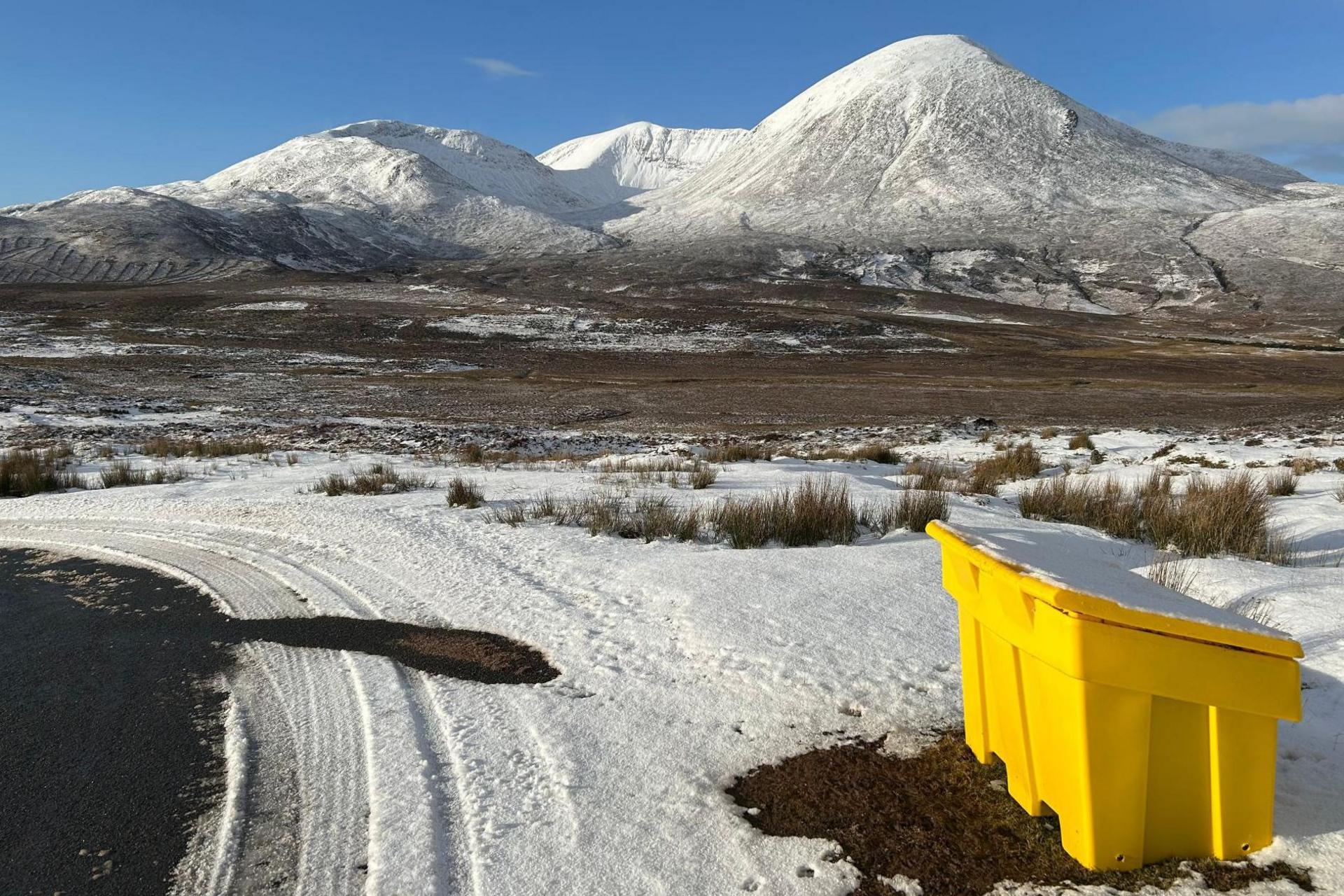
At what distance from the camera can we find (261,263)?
86812 mm

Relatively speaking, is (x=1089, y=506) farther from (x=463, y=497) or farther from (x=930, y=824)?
(x=463, y=497)

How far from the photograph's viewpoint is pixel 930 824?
8.92 ft

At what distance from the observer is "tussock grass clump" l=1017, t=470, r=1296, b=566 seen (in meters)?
5.74

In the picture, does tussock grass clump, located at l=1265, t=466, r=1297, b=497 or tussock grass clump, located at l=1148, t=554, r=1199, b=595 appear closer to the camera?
tussock grass clump, located at l=1148, t=554, r=1199, b=595

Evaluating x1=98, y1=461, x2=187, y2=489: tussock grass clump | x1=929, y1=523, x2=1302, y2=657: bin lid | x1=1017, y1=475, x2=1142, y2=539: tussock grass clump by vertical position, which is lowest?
x1=1017, y1=475, x2=1142, y2=539: tussock grass clump

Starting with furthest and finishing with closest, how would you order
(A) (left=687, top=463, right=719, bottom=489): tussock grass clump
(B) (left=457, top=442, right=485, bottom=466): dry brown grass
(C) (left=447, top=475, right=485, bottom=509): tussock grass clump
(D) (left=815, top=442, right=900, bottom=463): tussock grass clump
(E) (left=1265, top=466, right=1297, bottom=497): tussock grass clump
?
(D) (left=815, top=442, right=900, bottom=463): tussock grass clump
(B) (left=457, top=442, right=485, bottom=466): dry brown grass
(A) (left=687, top=463, right=719, bottom=489): tussock grass clump
(E) (left=1265, top=466, right=1297, bottom=497): tussock grass clump
(C) (left=447, top=475, right=485, bottom=509): tussock grass clump

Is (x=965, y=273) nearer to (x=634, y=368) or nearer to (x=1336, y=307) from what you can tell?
(x=1336, y=307)

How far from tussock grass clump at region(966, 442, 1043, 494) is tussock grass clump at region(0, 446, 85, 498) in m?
10.5

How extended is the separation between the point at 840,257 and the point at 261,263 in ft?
210

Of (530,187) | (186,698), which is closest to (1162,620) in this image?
(186,698)

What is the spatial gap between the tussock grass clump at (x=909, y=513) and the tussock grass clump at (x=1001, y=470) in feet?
6.15

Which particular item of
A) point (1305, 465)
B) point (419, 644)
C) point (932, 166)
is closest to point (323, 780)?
point (419, 644)

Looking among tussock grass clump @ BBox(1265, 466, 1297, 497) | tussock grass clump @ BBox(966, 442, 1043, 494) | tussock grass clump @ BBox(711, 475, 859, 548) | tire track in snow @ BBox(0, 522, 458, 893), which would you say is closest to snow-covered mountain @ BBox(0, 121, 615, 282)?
tussock grass clump @ BBox(966, 442, 1043, 494)

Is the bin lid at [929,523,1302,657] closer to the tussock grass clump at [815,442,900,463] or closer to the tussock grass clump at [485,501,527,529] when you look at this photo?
the tussock grass clump at [485,501,527,529]
